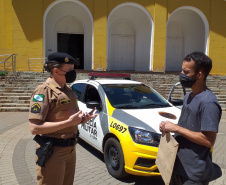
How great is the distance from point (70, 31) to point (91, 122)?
1404cm

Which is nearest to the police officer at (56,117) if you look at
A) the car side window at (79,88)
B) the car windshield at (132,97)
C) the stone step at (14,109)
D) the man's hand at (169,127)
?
the man's hand at (169,127)

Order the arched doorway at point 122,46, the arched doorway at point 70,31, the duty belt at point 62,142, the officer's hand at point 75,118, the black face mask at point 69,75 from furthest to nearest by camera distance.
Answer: the arched doorway at point 122,46 < the arched doorway at point 70,31 < the black face mask at point 69,75 < the duty belt at point 62,142 < the officer's hand at point 75,118

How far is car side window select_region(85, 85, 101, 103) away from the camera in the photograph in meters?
4.98

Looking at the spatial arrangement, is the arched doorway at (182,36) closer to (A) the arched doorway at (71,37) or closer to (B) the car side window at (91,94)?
(A) the arched doorway at (71,37)

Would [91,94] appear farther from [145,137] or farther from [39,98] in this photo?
[39,98]

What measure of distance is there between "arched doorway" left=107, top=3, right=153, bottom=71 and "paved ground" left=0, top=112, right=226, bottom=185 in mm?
11866

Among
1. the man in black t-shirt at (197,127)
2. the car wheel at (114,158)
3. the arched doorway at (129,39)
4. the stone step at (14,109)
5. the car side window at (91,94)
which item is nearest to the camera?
the man in black t-shirt at (197,127)

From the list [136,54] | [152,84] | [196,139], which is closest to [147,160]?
[196,139]

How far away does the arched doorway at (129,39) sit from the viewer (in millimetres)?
17875

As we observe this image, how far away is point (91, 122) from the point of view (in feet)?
15.7

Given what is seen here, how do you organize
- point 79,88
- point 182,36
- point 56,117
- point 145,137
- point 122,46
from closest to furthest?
point 56,117 < point 145,137 < point 79,88 < point 122,46 < point 182,36

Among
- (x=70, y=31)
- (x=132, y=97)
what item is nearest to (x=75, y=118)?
(x=132, y=97)

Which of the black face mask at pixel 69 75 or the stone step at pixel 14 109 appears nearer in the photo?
the black face mask at pixel 69 75

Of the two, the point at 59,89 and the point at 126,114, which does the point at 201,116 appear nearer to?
the point at 59,89
